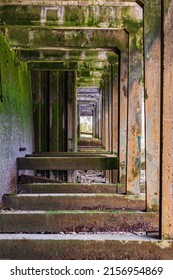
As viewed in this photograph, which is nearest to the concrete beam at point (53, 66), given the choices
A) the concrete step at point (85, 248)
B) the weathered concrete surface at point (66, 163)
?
the weathered concrete surface at point (66, 163)

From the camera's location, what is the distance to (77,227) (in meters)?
4.20

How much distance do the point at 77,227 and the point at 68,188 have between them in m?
2.11

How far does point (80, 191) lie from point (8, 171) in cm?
128

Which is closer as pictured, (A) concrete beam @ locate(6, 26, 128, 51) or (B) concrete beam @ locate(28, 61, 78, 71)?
(A) concrete beam @ locate(6, 26, 128, 51)

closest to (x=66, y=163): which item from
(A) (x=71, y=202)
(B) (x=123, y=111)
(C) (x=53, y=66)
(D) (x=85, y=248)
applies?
(B) (x=123, y=111)

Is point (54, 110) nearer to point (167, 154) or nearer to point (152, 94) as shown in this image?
point (152, 94)

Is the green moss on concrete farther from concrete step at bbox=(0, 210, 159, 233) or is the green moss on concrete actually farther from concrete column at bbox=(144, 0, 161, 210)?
concrete step at bbox=(0, 210, 159, 233)

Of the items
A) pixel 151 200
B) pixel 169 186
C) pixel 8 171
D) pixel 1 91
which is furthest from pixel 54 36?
pixel 169 186

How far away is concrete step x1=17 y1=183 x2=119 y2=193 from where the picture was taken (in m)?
6.23

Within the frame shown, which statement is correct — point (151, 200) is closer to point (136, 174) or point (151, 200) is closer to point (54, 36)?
point (136, 174)

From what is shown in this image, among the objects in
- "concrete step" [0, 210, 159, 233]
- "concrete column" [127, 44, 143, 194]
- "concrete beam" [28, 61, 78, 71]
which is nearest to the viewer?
"concrete step" [0, 210, 159, 233]

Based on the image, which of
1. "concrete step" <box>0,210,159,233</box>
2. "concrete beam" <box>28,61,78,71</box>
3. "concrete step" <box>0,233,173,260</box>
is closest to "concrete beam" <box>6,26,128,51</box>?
"concrete beam" <box>28,61,78,71</box>

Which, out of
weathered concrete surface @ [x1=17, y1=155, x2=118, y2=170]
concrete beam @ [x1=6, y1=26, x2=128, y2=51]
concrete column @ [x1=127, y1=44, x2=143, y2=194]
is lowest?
weathered concrete surface @ [x1=17, y1=155, x2=118, y2=170]

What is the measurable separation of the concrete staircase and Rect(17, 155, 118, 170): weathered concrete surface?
0.63 metres
